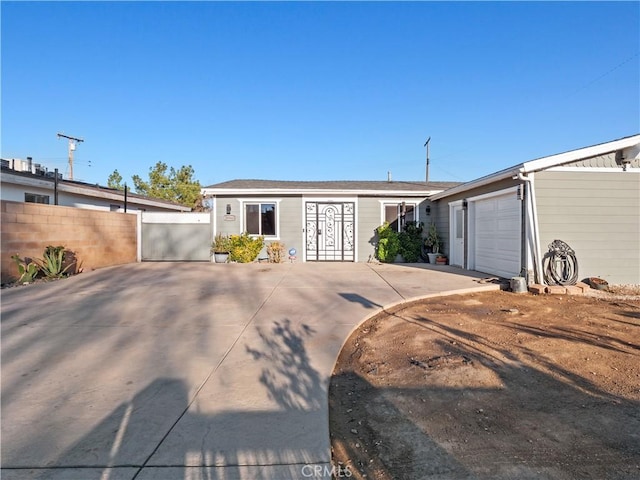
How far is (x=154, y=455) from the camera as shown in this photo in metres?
2.18

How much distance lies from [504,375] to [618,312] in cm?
396

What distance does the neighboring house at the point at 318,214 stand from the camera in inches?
513

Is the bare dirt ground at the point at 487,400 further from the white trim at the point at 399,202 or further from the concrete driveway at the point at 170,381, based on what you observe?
the white trim at the point at 399,202

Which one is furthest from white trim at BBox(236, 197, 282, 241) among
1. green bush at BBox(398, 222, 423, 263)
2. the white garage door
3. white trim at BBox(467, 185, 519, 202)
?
the white garage door

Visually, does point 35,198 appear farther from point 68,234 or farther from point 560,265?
point 560,265

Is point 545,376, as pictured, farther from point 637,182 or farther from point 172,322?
point 637,182

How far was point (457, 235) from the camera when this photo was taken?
38.1ft

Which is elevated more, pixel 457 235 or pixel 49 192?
pixel 49 192

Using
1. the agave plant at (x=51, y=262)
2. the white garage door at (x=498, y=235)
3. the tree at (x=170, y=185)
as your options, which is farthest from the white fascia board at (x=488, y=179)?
the tree at (x=170, y=185)

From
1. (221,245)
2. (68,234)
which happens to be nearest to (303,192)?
(221,245)

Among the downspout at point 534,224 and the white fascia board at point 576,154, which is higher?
the white fascia board at point 576,154

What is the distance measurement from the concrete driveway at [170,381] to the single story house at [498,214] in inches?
137

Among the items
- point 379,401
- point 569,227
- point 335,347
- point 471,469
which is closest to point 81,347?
point 335,347

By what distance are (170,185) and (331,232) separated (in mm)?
17748
